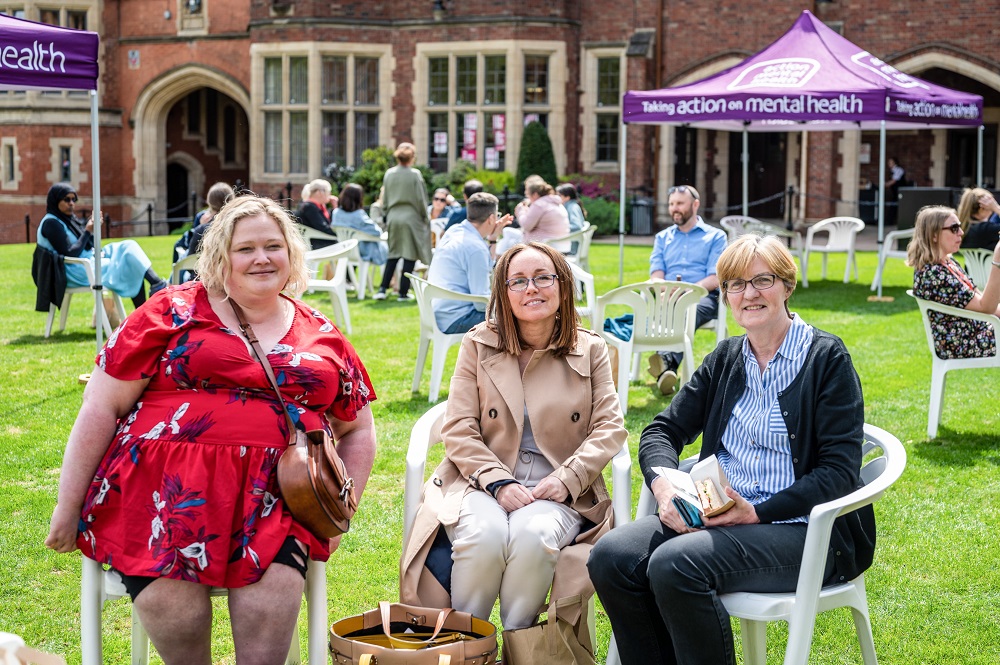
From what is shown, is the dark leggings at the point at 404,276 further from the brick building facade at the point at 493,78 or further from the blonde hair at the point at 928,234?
the brick building facade at the point at 493,78

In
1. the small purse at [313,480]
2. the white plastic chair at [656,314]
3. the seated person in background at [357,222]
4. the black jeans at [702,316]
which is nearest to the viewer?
the small purse at [313,480]

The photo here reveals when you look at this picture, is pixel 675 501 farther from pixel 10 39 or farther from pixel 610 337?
pixel 10 39

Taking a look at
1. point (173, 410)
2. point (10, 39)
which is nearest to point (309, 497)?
point (173, 410)

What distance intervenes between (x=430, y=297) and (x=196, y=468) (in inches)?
164

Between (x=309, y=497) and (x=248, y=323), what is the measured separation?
54cm

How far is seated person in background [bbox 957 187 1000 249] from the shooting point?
8.92 m

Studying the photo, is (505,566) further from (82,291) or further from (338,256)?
(82,291)

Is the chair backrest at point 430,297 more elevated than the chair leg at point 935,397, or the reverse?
the chair backrest at point 430,297

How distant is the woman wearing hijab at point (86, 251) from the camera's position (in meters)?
9.02

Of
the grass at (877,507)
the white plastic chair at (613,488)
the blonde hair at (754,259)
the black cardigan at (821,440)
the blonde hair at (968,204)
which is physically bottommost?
the grass at (877,507)

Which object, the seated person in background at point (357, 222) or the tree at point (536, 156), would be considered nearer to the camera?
the seated person in background at point (357, 222)

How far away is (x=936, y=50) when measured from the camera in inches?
789

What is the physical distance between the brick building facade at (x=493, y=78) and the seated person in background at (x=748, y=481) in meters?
17.5

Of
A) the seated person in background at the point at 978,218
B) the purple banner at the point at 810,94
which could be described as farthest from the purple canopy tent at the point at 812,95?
the seated person in background at the point at 978,218
